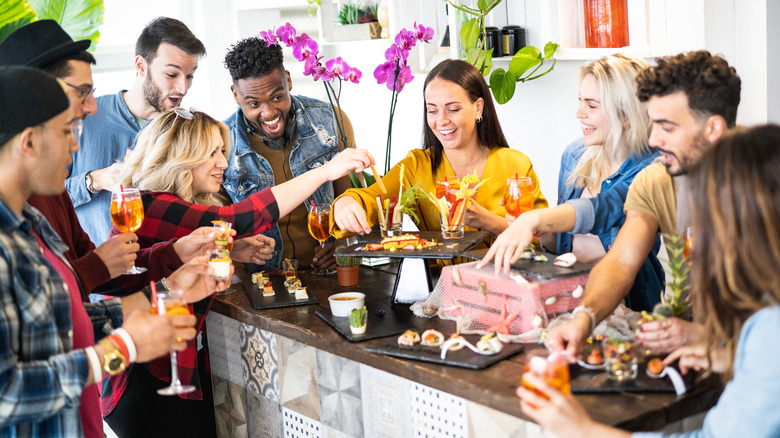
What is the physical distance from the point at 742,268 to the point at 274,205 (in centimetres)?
170

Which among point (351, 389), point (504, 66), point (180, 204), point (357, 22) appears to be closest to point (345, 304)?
point (351, 389)

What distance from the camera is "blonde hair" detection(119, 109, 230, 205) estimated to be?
2.73 metres

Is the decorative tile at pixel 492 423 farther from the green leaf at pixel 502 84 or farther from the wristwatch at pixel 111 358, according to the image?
the green leaf at pixel 502 84

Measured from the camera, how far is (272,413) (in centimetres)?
269

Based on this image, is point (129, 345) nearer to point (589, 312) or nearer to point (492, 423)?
point (492, 423)

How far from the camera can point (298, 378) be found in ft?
8.26

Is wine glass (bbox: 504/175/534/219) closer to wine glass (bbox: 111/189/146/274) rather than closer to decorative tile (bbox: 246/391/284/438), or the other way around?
decorative tile (bbox: 246/391/284/438)

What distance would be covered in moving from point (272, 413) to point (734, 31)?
2.37 metres

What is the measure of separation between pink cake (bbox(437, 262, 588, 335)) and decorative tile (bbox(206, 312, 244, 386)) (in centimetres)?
91

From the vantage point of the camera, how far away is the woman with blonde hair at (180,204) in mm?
2652

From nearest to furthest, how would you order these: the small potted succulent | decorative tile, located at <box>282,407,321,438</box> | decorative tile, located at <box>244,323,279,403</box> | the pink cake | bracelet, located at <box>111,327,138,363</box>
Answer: bracelet, located at <box>111,327,138,363</box>
the pink cake
the small potted succulent
decorative tile, located at <box>282,407,321,438</box>
decorative tile, located at <box>244,323,279,403</box>

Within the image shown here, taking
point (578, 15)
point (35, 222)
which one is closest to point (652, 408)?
point (35, 222)

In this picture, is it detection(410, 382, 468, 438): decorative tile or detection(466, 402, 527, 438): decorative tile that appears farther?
detection(410, 382, 468, 438): decorative tile

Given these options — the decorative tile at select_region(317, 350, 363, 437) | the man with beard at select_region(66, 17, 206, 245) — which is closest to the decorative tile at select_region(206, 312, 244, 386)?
the decorative tile at select_region(317, 350, 363, 437)
